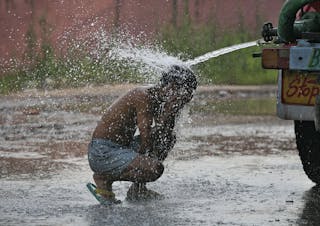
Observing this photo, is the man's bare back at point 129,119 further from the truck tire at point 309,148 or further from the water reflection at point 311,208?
the truck tire at point 309,148

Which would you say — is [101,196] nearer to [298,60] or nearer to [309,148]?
[298,60]

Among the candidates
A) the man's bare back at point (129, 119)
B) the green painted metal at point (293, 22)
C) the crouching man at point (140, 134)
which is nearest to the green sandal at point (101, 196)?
the crouching man at point (140, 134)

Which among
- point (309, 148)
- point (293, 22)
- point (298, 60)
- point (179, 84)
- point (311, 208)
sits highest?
point (293, 22)

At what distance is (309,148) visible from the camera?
24.5 ft

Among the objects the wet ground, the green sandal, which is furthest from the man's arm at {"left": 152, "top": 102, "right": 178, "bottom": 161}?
the green sandal

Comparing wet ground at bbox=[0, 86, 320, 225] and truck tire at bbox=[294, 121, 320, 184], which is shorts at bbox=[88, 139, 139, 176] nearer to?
wet ground at bbox=[0, 86, 320, 225]

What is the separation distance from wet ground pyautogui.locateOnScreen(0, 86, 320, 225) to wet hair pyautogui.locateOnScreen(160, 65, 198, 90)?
798 millimetres

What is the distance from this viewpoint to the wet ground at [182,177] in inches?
241

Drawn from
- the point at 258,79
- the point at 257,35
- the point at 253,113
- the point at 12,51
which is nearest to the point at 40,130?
the point at 253,113

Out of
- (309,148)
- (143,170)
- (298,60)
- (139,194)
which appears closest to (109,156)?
(143,170)

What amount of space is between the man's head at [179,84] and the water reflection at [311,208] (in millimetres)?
1093

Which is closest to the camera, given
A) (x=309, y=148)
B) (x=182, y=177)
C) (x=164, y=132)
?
(x=164, y=132)

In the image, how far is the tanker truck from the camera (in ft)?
20.3

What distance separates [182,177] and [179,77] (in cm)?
142
